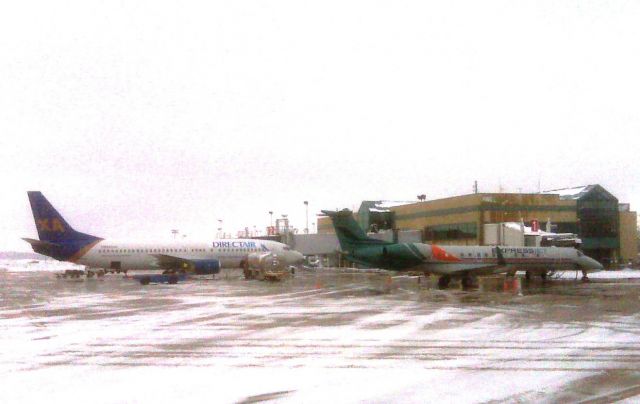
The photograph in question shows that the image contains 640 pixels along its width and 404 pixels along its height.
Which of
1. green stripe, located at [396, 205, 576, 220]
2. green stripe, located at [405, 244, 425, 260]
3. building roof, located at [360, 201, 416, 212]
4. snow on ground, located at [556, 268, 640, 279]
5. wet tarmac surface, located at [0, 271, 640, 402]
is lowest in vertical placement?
snow on ground, located at [556, 268, 640, 279]

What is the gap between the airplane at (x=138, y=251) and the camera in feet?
178

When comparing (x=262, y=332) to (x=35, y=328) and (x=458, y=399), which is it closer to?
(x=35, y=328)

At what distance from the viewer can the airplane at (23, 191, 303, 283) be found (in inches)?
2133

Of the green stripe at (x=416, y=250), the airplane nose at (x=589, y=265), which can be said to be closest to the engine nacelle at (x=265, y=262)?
the green stripe at (x=416, y=250)

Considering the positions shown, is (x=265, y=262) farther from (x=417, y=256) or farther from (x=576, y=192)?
(x=576, y=192)

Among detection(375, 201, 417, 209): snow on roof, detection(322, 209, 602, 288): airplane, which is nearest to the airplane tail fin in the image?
detection(322, 209, 602, 288): airplane

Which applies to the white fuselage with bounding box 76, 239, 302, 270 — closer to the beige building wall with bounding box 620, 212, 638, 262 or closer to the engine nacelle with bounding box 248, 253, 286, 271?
the engine nacelle with bounding box 248, 253, 286, 271

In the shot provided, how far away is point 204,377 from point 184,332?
259 inches

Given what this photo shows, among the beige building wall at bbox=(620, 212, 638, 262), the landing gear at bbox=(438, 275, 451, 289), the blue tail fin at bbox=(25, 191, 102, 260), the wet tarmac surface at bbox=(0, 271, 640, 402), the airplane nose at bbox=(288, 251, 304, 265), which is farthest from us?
the beige building wall at bbox=(620, 212, 638, 262)

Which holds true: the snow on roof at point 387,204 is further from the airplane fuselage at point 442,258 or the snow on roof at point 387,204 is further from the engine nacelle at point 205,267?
the airplane fuselage at point 442,258

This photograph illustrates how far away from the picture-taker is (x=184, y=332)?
18.4 meters

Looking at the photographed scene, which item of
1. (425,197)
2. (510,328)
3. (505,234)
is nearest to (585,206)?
(505,234)

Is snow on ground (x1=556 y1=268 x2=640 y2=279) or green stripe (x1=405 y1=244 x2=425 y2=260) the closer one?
green stripe (x1=405 y1=244 x2=425 y2=260)

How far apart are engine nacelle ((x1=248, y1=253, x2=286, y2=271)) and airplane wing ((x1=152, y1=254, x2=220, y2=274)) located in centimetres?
295
